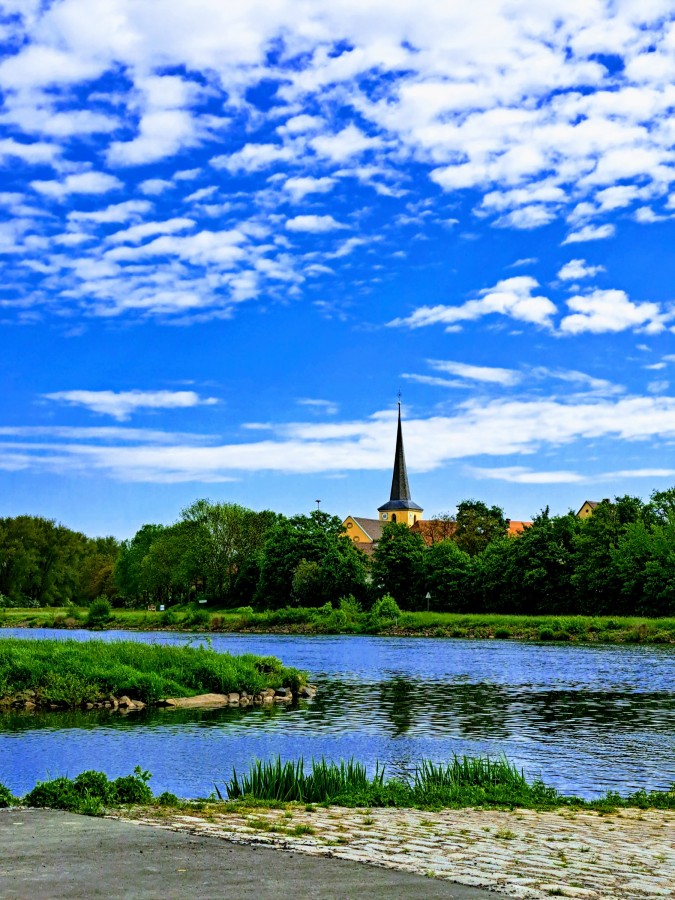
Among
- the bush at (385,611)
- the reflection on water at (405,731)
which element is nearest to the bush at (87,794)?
the reflection on water at (405,731)

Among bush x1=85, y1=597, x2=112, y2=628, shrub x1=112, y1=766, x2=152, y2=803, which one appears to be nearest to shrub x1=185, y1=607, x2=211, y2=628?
bush x1=85, y1=597, x2=112, y2=628

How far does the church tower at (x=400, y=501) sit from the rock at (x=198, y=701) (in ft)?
454

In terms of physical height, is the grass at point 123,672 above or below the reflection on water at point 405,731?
above

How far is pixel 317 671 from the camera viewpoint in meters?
45.6

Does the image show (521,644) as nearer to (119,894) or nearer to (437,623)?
(437,623)

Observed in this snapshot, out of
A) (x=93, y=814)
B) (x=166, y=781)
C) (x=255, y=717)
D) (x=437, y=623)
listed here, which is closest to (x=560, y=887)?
(x=93, y=814)

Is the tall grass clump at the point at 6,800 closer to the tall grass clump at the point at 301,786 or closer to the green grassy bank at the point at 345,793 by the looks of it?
the green grassy bank at the point at 345,793

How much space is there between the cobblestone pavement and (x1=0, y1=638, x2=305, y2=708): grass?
2045 cm

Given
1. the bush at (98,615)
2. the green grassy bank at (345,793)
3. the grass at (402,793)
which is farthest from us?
the bush at (98,615)

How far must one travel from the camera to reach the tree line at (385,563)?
87562mm

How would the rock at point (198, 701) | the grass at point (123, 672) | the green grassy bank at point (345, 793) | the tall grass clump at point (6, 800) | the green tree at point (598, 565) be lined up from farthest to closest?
the green tree at point (598, 565), the rock at point (198, 701), the grass at point (123, 672), the green grassy bank at point (345, 793), the tall grass clump at point (6, 800)

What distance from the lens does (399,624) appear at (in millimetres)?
87500

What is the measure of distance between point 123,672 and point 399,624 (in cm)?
5708

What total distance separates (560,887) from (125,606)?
468 feet
